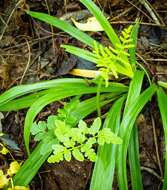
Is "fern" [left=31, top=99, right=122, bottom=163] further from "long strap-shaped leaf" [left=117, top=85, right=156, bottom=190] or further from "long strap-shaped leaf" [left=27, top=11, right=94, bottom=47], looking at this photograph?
"long strap-shaped leaf" [left=27, top=11, right=94, bottom=47]

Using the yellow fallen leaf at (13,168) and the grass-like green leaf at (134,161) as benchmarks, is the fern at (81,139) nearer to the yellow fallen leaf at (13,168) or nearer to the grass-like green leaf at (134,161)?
the grass-like green leaf at (134,161)

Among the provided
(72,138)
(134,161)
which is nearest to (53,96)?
(72,138)

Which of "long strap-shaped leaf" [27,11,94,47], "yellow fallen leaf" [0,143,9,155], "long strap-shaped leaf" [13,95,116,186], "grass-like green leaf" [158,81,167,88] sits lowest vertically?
"long strap-shaped leaf" [13,95,116,186]

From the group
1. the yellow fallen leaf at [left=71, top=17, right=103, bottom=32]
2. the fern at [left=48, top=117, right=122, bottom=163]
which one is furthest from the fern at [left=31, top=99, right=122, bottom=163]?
the yellow fallen leaf at [left=71, top=17, right=103, bottom=32]

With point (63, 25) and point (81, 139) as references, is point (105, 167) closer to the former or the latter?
point (81, 139)

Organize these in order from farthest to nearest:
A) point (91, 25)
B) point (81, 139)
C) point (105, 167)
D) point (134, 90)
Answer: point (91, 25), point (134, 90), point (105, 167), point (81, 139)

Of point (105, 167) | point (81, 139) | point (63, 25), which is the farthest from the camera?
point (63, 25)

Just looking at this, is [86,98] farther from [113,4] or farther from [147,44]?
[113,4]

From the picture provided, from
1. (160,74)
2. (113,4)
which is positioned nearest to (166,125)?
(160,74)
